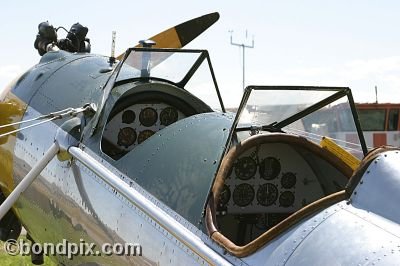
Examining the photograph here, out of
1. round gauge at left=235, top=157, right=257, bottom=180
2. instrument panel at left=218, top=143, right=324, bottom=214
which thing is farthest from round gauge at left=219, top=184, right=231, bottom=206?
round gauge at left=235, top=157, right=257, bottom=180

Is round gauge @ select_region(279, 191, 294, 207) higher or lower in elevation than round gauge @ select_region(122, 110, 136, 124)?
lower

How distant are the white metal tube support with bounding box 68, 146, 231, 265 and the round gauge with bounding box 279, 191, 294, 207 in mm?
1129

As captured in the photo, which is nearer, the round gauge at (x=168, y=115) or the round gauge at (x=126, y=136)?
the round gauge at (x=126, y=136)

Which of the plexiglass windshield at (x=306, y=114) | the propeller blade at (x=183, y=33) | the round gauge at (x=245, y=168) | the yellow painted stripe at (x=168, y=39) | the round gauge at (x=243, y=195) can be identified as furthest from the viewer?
the yellow painted stripe at (x=168, y=39)

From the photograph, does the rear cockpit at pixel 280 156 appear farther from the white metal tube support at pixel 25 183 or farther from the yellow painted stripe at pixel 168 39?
the yellow painted stripe at pixel 168 39

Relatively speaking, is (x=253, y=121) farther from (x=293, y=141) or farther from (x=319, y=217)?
(x=319, y=217)

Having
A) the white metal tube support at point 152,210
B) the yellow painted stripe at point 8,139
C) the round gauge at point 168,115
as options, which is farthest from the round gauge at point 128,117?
the yellow painted stripe at point 8,139

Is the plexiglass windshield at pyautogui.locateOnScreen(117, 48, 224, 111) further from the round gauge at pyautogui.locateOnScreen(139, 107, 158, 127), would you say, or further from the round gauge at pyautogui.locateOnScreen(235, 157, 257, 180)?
the round gauge at pyautogui.locateOnScreen(235, 157, 257, 180)

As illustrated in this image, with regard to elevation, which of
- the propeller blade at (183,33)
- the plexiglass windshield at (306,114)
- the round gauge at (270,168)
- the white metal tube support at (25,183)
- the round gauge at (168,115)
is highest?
the propeller blade at (183,33)

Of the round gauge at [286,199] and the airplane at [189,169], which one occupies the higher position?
the airplane at [189,169]

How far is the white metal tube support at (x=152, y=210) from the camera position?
3521 mm

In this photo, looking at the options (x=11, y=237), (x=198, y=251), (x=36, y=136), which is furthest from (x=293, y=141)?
(x=11, y=237)

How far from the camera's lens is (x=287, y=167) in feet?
15.7

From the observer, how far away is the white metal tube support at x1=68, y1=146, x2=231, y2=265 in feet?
11.6
